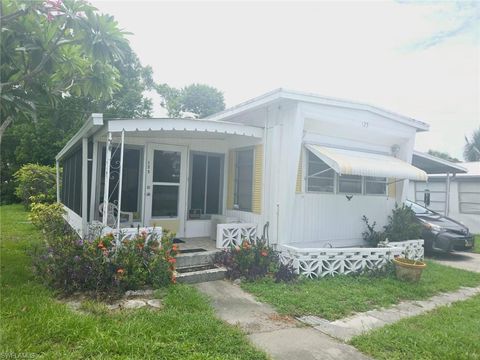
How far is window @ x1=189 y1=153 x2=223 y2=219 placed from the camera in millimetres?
8711

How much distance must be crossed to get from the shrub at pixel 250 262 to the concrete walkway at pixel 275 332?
76cm

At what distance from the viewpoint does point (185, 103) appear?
1230 inches

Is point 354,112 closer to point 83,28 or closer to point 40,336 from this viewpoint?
point 83,28

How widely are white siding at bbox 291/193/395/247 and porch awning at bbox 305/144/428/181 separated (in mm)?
1108

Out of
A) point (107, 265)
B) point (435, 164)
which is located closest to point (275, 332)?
point (107, 265)

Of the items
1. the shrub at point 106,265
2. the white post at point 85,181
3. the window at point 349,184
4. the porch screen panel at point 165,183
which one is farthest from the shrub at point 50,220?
the window at point 349,184

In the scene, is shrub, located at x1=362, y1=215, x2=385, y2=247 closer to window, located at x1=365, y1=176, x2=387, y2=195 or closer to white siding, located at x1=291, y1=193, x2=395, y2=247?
white siding, located at x1=291, y1=193, x2=395, y2=247

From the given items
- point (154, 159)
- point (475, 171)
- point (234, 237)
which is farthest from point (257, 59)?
point (475, 171)

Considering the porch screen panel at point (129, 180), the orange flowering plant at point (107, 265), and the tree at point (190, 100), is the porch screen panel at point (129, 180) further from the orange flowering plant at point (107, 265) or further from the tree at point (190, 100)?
the tree at point (190, 100)

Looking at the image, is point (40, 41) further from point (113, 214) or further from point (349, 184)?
point (349, 184)

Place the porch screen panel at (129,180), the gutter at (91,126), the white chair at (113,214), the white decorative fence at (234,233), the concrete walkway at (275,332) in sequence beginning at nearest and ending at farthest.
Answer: the concrete walkway at (275,332) < the gutter at (91,126) < the white decorative fence at (234,233) < the white chair at (113,214) < the porch screen panel at (129,180)

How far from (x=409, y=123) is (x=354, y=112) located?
2208 millimetres

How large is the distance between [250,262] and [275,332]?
2267mm

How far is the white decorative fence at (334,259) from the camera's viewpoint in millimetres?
6676
